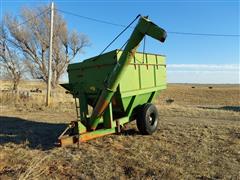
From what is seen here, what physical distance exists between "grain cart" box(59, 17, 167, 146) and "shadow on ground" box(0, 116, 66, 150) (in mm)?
633

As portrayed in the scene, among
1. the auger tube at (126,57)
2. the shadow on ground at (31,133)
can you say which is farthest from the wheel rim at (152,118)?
the shadow on ground at (31,133)

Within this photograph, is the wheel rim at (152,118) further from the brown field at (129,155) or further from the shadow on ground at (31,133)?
the shadow on ground at (31,133)

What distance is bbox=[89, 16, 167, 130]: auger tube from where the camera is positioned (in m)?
6.63

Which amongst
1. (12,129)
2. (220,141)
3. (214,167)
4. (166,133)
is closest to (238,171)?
(214,167)

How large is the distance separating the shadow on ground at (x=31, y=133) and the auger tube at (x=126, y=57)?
1398mm

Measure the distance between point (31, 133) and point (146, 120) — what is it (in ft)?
11.4

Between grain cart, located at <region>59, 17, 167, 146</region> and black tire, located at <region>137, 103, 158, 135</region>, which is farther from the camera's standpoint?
black tire, located at <region>137, 103, 158, 135</region>

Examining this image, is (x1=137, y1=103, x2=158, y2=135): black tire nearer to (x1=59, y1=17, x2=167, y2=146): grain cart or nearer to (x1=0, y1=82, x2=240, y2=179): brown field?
(x1=59, y1=17, x2=167, y2=146): grain cart

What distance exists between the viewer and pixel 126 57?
6980mm

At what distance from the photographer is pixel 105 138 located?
8.23 metres

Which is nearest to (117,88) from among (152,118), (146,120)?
(146,120)

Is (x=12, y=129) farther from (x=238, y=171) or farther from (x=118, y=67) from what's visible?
(x=238, y=171)

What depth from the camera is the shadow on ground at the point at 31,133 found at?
7.94 meters

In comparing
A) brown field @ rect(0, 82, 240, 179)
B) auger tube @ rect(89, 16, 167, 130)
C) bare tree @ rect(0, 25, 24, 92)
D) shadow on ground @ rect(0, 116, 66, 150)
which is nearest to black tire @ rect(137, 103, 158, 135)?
brown field @ rect(0, 82, 240, 179)
